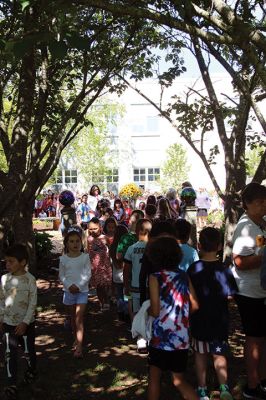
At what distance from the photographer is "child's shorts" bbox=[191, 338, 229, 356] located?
4117 millimetres

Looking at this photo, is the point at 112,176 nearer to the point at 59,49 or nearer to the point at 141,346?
the point at 141,346

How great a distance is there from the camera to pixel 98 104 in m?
40.1

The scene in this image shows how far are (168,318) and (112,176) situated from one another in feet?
133

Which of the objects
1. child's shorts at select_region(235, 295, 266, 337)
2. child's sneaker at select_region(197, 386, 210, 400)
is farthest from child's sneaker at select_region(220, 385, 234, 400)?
child's shorts at select_region(235, 295, 266, 337)

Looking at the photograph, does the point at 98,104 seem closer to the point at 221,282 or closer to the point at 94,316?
the point at 94,316

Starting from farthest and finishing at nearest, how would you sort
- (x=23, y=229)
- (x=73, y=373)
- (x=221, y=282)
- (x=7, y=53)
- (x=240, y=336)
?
(x=23, y=229) → (x=240, y=336) → (x=73, y=373) → (x=221, y=282) → (x=7, y=53)

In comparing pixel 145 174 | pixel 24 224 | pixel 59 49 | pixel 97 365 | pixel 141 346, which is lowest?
pixel 97 365

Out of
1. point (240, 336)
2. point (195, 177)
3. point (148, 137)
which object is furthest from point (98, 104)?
point (240, 336)

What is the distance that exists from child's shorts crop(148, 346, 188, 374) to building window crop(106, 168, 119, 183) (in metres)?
39.4

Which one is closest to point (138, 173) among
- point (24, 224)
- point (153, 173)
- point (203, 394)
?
point (153, 173)

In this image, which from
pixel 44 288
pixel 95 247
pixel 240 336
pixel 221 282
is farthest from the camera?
pixel 44 288

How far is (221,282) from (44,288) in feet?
20.3

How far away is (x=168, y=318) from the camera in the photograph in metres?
3.70

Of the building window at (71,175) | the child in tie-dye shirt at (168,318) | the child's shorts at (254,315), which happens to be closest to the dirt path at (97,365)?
the child's shorts at (254,315)
